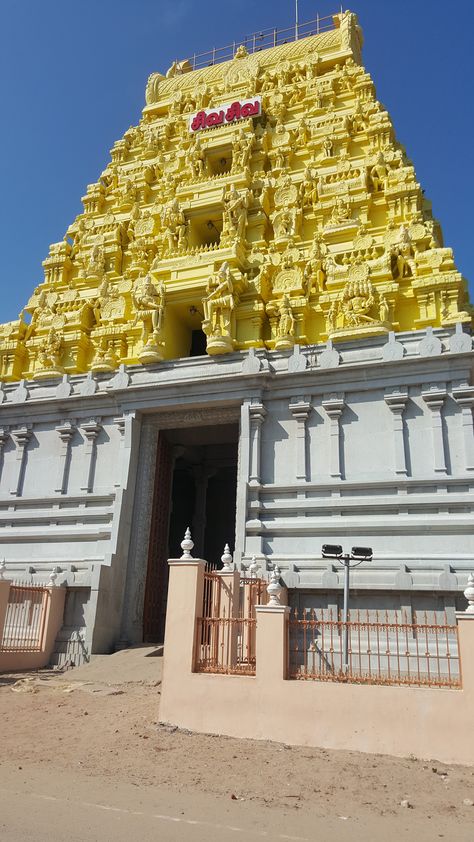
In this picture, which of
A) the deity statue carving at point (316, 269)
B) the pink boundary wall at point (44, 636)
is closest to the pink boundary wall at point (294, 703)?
the pink boundary wall at point (44, 636)

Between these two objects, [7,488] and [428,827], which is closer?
[428,827]

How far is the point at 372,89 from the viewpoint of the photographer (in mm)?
24625

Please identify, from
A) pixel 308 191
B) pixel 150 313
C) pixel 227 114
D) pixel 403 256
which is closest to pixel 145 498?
pixel 150 313

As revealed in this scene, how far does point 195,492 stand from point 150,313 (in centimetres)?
858

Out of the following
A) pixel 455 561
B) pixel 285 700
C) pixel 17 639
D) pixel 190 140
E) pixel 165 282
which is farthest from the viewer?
pixel 190 140

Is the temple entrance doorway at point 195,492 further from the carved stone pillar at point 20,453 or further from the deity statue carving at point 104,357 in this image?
the carved stone pillar at point 20,453

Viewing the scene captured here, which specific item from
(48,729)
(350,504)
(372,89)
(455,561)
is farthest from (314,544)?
(372,89)

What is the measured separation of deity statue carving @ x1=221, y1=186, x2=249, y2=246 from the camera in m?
22.1

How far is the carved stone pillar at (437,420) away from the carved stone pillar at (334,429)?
90.3 inches

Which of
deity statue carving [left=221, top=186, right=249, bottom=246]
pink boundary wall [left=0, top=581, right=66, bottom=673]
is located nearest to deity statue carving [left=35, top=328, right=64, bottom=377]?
deity statue carving [left=221, top=186, right=249, bottom=246]

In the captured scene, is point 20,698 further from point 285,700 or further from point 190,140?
point 190,140

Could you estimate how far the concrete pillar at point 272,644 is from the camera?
9.47m

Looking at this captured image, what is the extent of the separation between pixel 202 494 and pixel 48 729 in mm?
15958

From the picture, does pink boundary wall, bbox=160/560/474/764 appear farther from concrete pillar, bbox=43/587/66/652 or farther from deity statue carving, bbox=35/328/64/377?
deity statue carving, bbox=35/328/64/377
